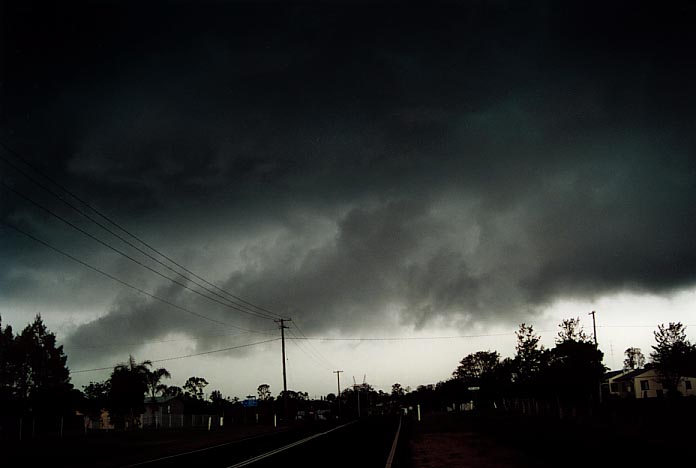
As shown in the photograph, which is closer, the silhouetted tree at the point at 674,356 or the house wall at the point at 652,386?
the silhouetted tree at the point at 674,356

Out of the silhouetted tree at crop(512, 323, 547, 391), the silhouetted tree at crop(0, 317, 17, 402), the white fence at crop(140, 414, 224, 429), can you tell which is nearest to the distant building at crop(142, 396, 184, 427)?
the white fence at crop(140, 414, 224, 429)

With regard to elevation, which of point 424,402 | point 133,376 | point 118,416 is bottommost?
point 424,402

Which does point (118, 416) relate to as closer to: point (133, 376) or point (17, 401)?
point (133, 376)

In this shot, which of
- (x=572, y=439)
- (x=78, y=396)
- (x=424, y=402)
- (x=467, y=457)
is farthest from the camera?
(x=424, y=402)

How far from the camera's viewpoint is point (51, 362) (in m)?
95.5

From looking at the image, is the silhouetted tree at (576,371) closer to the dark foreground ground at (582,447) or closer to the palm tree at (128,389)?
the dark foreground ground at (582,447)

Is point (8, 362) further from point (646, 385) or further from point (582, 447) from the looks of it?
point (646, 385)

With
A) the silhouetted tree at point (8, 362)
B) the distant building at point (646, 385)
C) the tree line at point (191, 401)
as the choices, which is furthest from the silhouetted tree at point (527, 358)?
the silhouetted tree at point (8, 362)

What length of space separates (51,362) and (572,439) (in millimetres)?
91454

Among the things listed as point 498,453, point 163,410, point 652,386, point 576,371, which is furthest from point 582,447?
point 163,410

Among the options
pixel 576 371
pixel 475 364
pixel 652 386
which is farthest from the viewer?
pixel 475 364

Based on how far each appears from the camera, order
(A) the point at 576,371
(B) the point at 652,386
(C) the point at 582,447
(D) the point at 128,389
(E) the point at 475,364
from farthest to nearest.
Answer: (E) the point at 475,364 < (B) the point at 652,386 < (D) the point at 128,389 < (A) the point at 576,371 < (C) the point at 582,447

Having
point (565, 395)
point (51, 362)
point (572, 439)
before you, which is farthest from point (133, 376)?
point (572, 439)

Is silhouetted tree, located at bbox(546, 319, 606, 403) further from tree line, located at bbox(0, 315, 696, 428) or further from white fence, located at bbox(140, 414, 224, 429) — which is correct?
white fence, located at bbox(140, 414, 224, 429)
